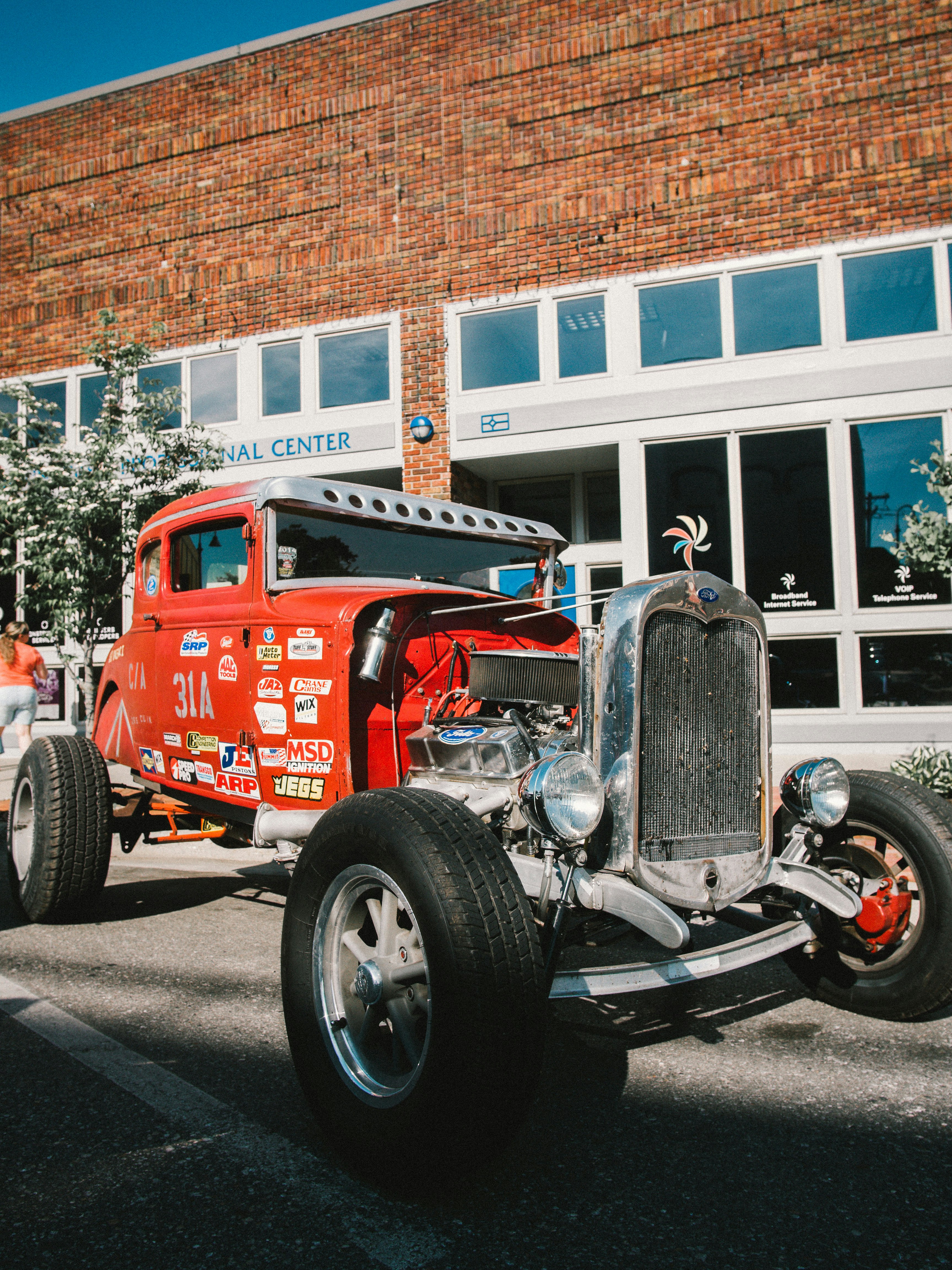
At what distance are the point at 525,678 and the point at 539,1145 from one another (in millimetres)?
1566

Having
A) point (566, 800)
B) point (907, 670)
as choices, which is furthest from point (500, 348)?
point (566, 800)

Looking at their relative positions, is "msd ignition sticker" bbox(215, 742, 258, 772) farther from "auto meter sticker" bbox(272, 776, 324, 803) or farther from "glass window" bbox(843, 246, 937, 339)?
"glass window" bbox(843, 246, 937, 339)

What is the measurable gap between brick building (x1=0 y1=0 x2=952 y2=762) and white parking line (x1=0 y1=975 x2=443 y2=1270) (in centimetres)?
738

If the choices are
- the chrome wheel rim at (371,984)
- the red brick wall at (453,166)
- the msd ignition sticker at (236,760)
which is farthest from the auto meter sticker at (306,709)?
the red brick wall at (453,166)

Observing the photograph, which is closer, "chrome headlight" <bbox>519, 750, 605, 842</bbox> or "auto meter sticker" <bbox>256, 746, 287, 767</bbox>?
"chrome headlight" <bbox>519, 750, 605, 842</bbox>

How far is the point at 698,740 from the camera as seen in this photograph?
9.56 ft

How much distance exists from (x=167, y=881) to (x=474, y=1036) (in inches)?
182

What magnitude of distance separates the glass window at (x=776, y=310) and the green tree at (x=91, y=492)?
6.23 meters

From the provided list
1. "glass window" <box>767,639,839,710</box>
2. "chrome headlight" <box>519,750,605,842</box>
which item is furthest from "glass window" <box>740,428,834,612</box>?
"chrome headlight" <box>519,750,605,842</box>

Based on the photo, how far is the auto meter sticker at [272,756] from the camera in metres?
3.78

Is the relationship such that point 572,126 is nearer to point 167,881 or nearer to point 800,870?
point 167,881

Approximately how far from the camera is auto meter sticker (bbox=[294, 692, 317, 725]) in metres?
3.63

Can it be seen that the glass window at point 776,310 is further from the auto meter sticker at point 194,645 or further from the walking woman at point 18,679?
the walking woman at point 18,679

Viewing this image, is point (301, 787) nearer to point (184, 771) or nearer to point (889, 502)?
point (184, 771)
